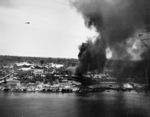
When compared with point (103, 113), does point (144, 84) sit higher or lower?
higher

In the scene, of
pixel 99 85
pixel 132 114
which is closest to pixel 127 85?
pixel 99 85

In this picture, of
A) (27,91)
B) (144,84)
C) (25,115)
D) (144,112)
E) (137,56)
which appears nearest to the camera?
(25,115)

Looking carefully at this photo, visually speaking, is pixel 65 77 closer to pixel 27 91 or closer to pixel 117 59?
pixel 27 91

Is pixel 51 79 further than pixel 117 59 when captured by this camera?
Yes

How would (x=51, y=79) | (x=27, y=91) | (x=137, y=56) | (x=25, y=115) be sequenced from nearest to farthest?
(x=25, y=115)
(x=137, y=56)
(x=27, y=91)
(x=51, y=79)

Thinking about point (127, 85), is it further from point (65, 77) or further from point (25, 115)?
point (25, 115)

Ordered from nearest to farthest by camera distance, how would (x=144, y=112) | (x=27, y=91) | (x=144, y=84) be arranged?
(x=144, y=112) → (x=144, y=84) → (x=27, y=91)

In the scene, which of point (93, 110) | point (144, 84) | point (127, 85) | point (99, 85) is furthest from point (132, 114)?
point (99, 85)

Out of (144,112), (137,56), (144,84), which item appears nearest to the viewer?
(144,112)

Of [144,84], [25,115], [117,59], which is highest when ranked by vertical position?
[117,59]
